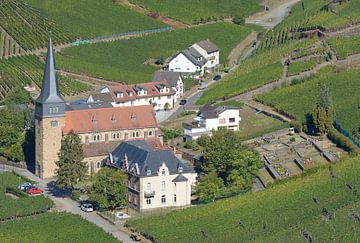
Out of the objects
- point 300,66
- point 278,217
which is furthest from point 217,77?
point 278,217

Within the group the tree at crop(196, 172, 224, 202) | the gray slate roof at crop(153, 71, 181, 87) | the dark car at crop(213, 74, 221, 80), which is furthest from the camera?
the dark car at crop(213, 74, 221, 80)

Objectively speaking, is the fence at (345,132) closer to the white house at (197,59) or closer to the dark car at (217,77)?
the dark car at (217,77)

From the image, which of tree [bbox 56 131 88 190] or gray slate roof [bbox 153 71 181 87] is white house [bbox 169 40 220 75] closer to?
gray slate roof [bbox 153 71 181 87]

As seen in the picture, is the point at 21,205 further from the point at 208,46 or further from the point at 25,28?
the point at 25,28

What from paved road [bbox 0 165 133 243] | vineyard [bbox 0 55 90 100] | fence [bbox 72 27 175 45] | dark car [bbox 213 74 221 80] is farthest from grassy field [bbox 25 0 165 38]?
paved road [bbox 0 165 133 243]

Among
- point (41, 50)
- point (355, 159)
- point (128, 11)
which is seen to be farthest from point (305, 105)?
point (128, 11)

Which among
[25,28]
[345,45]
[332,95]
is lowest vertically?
[332,95]

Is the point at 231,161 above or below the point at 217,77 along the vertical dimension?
below
